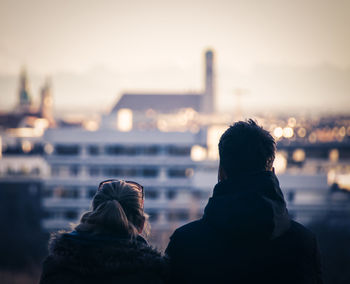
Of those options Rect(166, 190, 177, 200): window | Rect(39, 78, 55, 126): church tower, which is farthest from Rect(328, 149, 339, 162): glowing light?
Rect(39, 78, 55, 126): church tower

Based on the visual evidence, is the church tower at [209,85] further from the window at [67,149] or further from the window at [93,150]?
the window at [67,149]

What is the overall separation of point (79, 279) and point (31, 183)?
20758 mm

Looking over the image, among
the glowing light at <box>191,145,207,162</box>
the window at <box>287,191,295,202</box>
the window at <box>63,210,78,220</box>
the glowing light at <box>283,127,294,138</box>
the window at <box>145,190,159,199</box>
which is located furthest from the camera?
the glowing light at <box>283,127,294,138</box>

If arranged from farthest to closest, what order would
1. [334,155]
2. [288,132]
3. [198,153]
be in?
[288,132] < [334,155] < [198,153]

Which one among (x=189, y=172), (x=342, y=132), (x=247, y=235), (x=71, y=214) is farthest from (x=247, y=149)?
(x=342, y=132)

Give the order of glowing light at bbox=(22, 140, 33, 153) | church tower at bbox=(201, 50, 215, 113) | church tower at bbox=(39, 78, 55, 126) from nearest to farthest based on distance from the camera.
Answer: glowing light at bbox=(22, 140, 33, 153)
church tower at bbox=(39, 78, 55, 126)
church tower at bbox=(201, 50, 215, 113)

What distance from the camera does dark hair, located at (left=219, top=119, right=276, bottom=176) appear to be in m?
1.39

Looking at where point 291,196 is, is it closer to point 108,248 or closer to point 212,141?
point 212,141

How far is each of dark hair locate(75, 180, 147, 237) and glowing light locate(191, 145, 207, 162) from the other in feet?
54.7

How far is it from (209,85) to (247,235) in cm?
5125

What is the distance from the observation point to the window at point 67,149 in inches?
719

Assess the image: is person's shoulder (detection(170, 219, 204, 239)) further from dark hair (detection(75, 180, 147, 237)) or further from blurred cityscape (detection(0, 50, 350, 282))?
blurred cityscape (detection(0, 50, 350, 282))

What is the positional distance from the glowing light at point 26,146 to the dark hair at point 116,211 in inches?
965

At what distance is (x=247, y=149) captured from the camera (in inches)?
54.8
